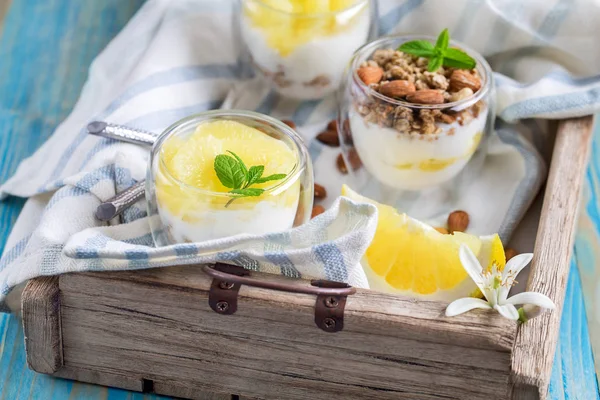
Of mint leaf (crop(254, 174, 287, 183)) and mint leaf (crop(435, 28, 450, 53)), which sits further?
mint leaf (crop(435, 28, 450, 53))

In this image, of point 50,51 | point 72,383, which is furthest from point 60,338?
point 50,51

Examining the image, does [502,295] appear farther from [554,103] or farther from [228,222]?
[554,103]

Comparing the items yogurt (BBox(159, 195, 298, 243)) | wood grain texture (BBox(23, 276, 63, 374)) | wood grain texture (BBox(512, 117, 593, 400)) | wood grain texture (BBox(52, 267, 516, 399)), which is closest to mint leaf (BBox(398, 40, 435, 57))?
wood grain texture (BBox(512, 117, 593, 400))

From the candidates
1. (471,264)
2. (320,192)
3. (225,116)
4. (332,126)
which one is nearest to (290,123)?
(332,126)

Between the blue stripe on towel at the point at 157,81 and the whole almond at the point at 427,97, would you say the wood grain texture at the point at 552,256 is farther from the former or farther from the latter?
the blue stripe on towel at the point at 157,81

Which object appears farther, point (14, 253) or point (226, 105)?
point (226, 105)

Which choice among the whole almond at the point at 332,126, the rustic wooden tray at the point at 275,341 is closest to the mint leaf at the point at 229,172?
the rustic wooden tray at the point at 275,341

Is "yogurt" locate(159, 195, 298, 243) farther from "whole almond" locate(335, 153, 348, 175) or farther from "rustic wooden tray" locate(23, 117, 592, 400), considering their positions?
"whole almond" locate(335, 153, 348, 175)

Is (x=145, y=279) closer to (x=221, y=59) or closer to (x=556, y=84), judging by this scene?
(x=221, y=59)
